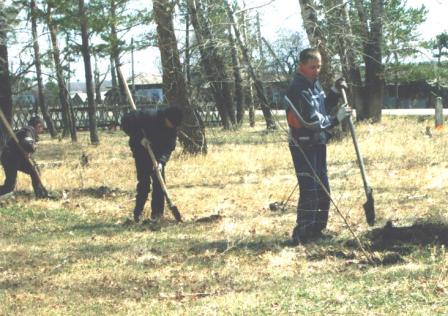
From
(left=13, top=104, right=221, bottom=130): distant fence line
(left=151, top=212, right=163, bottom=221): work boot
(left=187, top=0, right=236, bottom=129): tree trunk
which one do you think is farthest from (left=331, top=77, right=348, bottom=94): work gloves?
(left=13, top=104, right=221, bottom=130): distant fence line

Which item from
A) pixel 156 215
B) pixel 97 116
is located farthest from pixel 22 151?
pixel 97 116

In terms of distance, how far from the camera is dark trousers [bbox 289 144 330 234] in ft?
19.1

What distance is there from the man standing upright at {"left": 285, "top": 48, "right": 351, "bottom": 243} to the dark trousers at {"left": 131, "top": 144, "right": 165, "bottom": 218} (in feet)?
7.35

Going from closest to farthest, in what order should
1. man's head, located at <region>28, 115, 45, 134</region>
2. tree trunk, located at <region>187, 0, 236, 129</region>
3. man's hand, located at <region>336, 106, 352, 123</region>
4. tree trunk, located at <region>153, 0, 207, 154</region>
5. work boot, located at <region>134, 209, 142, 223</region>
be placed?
man's hand, located at <region>336, 106, 352, 123</region>, work boot, located at <region>134, 209, 142, 223</region>, man's head, located at <region>28, 115, 45, 134</region>, tree trunk, located at <region>187, 0, 236, 129</region>, tree trunk, located at <region>153, 0, 207, 154</region>

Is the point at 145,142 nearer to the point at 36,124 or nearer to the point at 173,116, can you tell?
the point at 173,116

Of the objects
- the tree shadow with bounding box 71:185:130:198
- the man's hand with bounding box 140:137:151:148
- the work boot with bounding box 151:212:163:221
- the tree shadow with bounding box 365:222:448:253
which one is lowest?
the tree shadow with bounding box 365:222:448:253

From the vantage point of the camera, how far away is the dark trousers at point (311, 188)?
5809 mm

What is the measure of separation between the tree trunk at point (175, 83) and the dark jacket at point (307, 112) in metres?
8.23

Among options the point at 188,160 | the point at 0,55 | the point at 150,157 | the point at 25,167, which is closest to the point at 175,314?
the point at 150,157

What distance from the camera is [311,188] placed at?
5867 millimetres

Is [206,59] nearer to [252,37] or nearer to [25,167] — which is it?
[252,37]

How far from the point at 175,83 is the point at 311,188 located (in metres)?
8.50

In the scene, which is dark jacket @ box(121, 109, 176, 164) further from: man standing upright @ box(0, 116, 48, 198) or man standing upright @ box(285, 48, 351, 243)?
man standing upright @ box(0, 116, 48, 198)

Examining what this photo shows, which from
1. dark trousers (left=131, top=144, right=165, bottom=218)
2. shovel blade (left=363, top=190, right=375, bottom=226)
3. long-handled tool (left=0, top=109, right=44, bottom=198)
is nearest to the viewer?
shovel blade (left=363, top=190, right=375, bottom=226)
